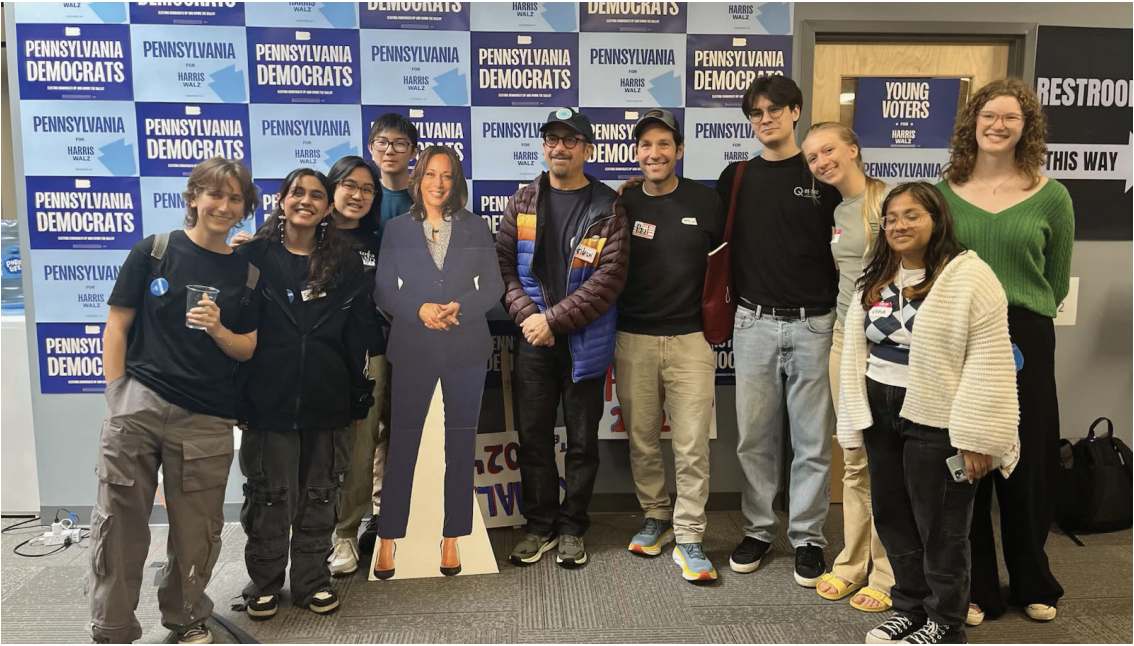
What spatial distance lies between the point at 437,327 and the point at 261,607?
3.82 ft

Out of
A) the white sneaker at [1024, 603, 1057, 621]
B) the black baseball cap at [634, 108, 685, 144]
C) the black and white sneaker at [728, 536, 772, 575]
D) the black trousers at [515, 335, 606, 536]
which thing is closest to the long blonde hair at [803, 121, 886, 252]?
the black baseball cap at [634, 108, 685, 144]

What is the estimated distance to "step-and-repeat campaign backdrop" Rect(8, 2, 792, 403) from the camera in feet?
9.36

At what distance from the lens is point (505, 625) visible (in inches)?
90.9

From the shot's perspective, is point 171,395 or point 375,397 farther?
point 375,397

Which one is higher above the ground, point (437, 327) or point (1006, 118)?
point (1006, 118)

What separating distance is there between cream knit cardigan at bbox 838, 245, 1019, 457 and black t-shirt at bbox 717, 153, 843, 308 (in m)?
0.57

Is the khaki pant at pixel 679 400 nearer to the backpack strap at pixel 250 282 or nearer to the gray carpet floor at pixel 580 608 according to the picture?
the gray carpet floor at pixel 580 608

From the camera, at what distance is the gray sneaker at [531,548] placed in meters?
2.69

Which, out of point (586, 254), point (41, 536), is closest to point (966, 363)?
point (586, 254)

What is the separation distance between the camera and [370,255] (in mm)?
2506

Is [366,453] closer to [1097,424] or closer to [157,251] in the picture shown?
[157,251]

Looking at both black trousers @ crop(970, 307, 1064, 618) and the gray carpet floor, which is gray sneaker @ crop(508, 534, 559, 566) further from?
black trousers @ crop(970, 307, 1064, 618)

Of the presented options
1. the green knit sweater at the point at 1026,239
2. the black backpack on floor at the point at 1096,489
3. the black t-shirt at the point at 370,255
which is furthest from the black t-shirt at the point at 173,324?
the black backpack on floor at the point at 1096,489

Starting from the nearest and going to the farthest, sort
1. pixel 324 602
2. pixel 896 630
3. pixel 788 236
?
1. pixel 896 630
2. pixel 324 602
3. pixel 788 236
